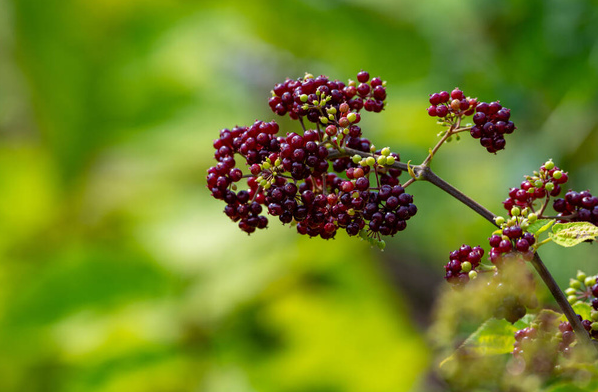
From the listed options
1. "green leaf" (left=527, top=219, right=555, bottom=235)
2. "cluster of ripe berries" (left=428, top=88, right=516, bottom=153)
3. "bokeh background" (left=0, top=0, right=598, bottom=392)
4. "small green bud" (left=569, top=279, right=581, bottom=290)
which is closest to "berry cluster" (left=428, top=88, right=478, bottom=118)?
"cluster of ripe berries" (left=428, top=88, right=516, bottom=153)

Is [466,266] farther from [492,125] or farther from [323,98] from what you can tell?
[323,98]

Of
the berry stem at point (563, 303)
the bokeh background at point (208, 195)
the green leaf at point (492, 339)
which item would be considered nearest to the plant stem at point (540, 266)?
the berry stem at point (563, 303)

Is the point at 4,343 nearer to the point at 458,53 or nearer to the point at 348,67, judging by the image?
the point at 348,67

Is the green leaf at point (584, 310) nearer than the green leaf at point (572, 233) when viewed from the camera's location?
No

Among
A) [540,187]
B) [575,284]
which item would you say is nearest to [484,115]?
[540,187]

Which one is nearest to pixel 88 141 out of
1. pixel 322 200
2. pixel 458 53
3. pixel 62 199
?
pixel 62 199

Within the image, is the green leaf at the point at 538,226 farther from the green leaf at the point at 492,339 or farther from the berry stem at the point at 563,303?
the green leaf at the point at 492,339

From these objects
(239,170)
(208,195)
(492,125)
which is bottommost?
(492,125)
